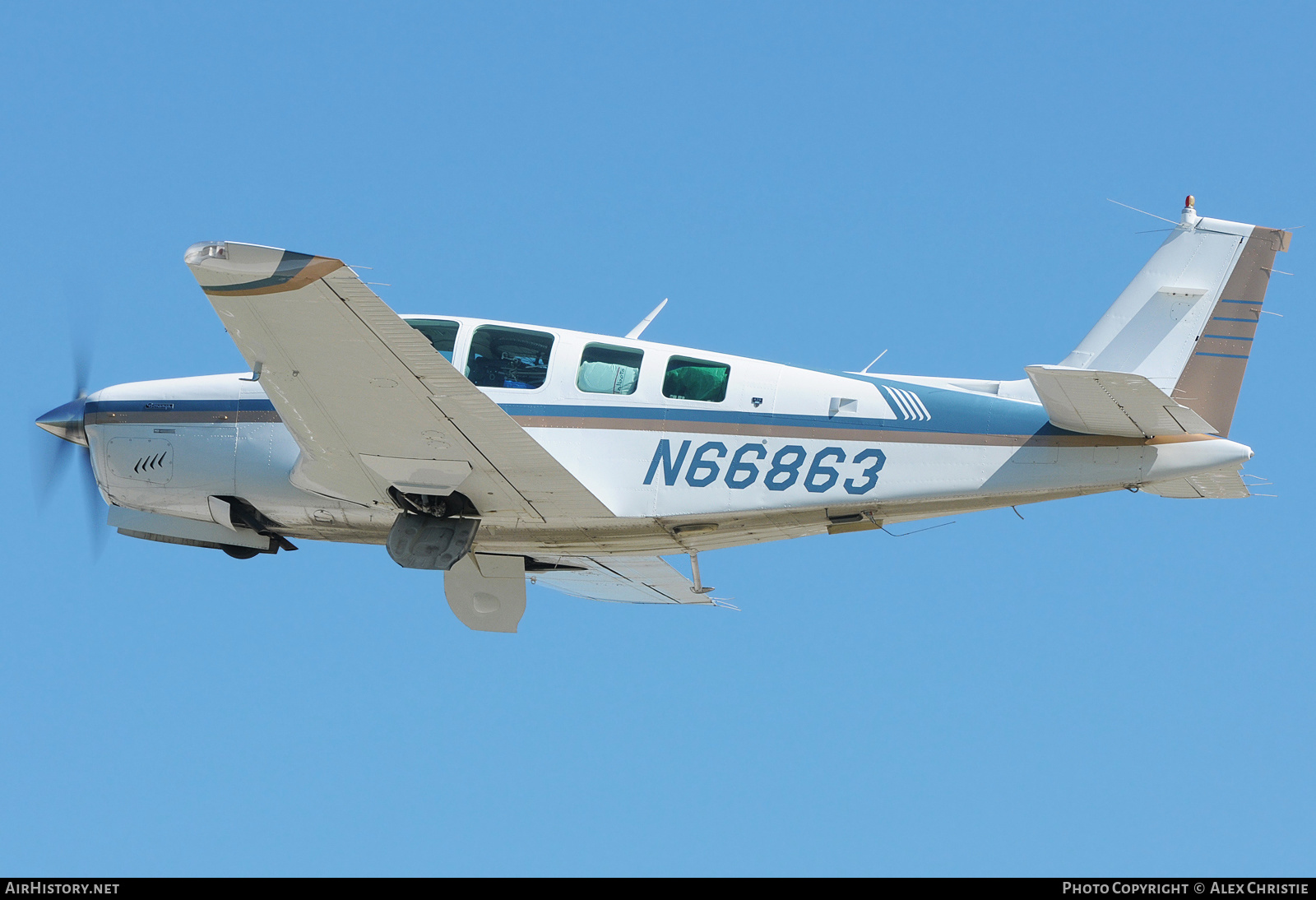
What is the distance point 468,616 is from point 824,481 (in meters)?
4.08

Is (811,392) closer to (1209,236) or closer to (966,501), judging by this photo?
(966,501)

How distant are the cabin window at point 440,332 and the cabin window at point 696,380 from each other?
1.84 meters

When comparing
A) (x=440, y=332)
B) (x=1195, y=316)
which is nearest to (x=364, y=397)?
(x=440, y=332)

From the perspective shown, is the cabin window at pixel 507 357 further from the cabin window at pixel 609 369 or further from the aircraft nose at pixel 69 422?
the aircraft nose at pixel 69 422

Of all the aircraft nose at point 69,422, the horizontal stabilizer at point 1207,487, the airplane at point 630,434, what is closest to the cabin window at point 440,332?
the airplane at point 630,434

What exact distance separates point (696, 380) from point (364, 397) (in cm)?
276

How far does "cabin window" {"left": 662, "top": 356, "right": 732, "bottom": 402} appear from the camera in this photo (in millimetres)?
10680

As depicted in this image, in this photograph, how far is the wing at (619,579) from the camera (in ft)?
42.1

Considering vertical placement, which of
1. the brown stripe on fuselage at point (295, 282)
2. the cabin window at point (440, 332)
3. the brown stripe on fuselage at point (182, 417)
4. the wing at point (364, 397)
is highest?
the cabin window at point (440, 332)

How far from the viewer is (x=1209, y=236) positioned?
11.6 m

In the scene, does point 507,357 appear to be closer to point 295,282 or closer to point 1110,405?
point 295,282

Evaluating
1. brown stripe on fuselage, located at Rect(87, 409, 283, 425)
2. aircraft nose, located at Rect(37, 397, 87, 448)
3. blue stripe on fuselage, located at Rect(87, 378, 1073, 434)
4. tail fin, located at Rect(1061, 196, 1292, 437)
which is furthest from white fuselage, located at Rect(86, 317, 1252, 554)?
aircraft nose, located at Rect(37, 397, 87, 448)

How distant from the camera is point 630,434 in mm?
10656

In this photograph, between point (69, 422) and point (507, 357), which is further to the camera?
point (69, 422)
